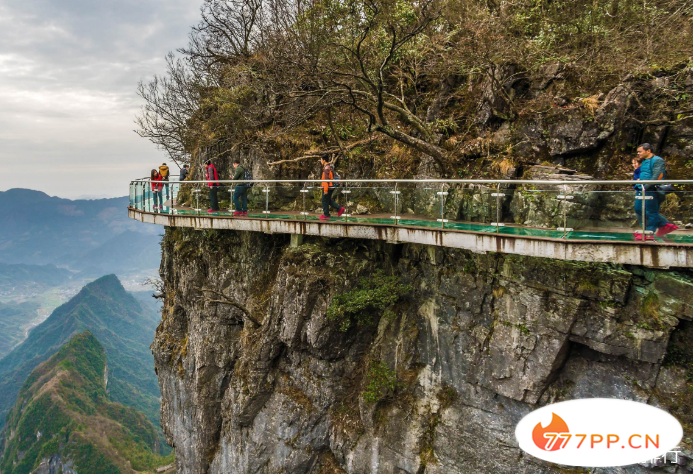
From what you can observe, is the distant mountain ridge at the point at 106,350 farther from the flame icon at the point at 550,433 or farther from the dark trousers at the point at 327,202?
the flame icon at the point at 550,433

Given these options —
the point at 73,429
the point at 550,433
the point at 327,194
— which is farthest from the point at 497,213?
the point at 73,429

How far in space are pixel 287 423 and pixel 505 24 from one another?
593 inches

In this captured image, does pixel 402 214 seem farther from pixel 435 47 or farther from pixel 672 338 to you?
pixel 435 47

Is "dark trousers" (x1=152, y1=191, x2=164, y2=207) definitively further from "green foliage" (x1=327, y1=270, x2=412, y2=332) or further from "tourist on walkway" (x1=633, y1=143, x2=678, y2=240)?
"tourist on walkway" (x1=633, y1=143, x2=678, y2=240)

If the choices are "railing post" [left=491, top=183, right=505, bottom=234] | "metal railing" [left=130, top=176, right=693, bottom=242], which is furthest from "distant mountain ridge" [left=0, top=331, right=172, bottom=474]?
"railing post" [left=491, top=183, right=505, bottom=234]

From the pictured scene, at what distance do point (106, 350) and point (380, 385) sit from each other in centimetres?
17994

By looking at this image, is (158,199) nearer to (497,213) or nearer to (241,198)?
(241,198)

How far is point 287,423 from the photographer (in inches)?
499

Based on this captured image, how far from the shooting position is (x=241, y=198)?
13.1 metres

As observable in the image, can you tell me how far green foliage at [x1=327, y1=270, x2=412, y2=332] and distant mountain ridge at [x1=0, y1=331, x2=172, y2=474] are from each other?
80.0 meters

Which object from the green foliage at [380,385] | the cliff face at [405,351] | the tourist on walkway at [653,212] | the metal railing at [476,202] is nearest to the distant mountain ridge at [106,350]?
the cliff face at [405,351]

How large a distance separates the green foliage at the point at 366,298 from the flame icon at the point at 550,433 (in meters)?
4.29

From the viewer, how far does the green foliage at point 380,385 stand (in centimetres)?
1098

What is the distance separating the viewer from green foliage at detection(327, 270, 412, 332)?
36.6 ft
